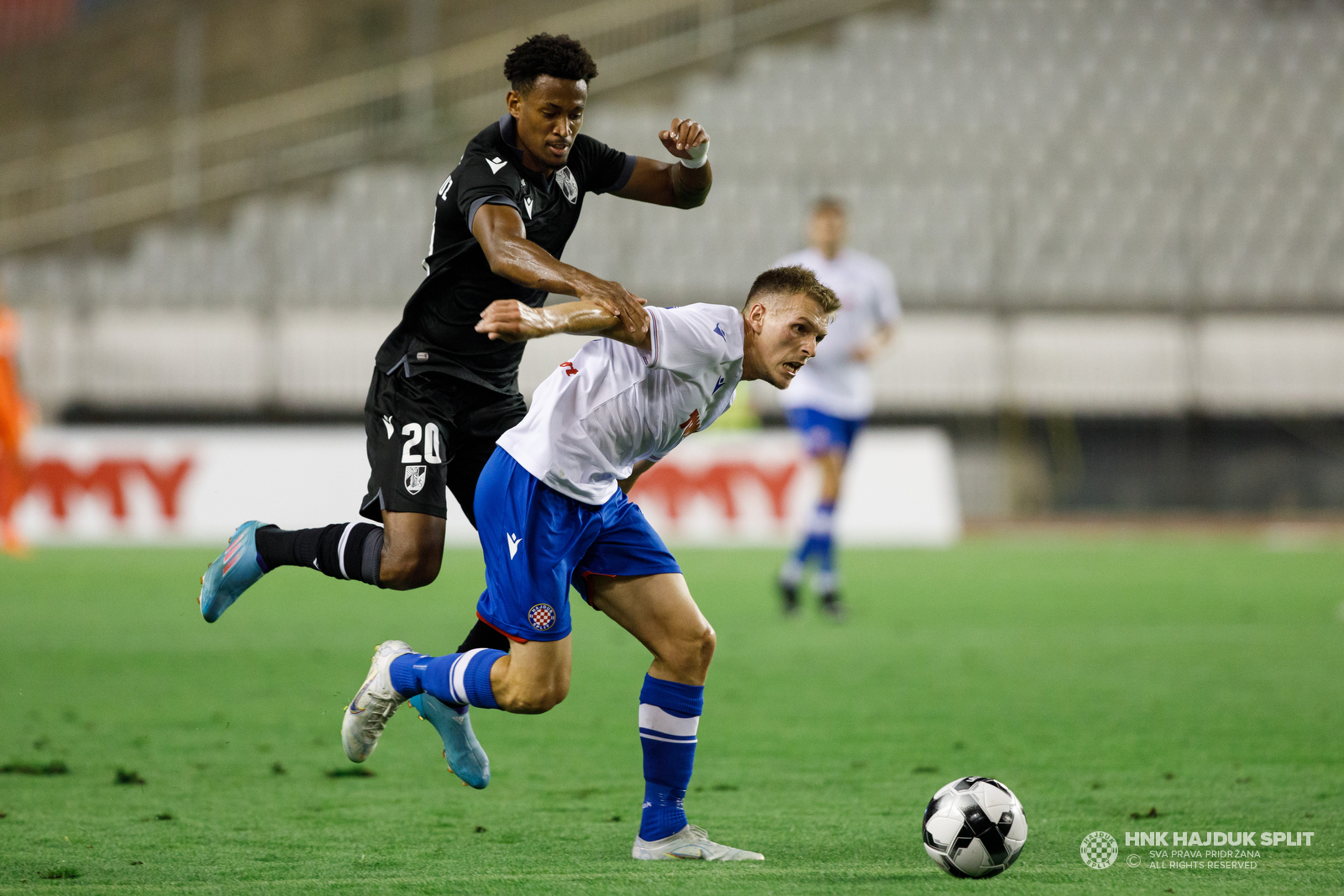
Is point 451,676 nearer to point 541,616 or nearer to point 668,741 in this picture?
point 541,616

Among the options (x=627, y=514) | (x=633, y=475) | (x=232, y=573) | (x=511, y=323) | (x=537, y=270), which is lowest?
(x=232, y=573)

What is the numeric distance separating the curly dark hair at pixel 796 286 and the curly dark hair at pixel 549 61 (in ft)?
2.85

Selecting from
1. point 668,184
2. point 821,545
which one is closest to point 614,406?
point 668,184

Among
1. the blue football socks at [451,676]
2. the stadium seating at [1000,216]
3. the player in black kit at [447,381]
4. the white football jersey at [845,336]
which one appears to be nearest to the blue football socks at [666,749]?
the blue football socks at [451,676]

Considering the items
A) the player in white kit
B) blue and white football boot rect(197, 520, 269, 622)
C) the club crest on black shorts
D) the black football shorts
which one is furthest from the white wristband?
blue and white football boot rect(197, 520, 269, 622)

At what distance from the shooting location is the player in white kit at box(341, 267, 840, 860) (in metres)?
4.01

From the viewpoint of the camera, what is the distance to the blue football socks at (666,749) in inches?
160

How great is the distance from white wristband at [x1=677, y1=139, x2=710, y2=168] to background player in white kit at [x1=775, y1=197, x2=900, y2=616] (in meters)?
4.85

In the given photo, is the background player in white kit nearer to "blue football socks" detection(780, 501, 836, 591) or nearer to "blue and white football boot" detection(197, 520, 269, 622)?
"blue football socks" detection(780, 501, 836, 591)

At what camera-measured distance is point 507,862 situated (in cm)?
388

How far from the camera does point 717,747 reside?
5691 mm

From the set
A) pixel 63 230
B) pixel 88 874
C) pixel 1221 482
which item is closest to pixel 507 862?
pixel 88 874

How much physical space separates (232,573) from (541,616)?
1602mm

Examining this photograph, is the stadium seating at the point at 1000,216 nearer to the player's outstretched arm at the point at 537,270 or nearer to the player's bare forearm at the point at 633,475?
the player's bare forearm at the point at 633,475
